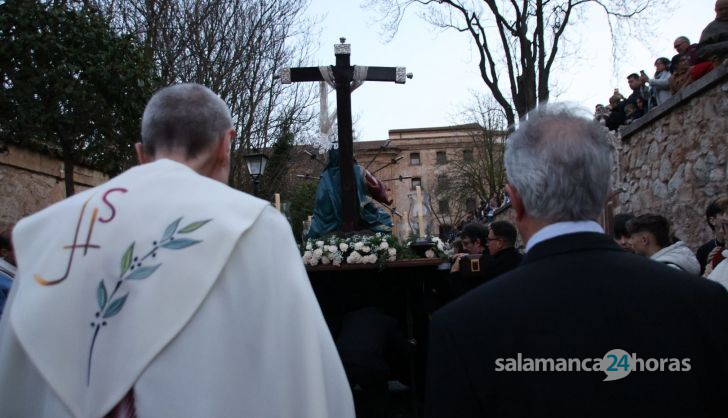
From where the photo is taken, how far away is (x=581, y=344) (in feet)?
5.00

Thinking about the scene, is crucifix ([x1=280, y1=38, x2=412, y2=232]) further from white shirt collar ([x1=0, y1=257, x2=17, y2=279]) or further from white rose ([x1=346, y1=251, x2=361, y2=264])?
white shirt collar ([x1=0, y1=257, x2=17, y2=279])

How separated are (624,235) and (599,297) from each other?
12.0 ft

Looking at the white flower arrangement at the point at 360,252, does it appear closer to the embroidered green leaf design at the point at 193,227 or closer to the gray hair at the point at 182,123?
the gray hair at the point at 182,123

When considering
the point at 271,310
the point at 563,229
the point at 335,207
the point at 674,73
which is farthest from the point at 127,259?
the point at 674,73

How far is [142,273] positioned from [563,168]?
1.16 m

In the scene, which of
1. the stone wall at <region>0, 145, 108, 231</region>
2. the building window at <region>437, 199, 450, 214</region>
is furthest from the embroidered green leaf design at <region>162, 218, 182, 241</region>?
the building window at <region>437, 199, 450, 214</region>

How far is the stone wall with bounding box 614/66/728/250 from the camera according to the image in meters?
7.35

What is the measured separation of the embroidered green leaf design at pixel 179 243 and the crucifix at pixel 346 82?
13.7 feet

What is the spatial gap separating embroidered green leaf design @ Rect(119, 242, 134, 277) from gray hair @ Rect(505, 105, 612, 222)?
42.2 inches

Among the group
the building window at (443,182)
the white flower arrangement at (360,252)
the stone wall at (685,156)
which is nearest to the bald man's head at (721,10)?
the stone wall at (685,156)

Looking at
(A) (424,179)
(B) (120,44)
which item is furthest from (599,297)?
(A) (424,179)

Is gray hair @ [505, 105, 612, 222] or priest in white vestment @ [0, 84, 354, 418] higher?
gray hair @ [505, 105, 612, 222]

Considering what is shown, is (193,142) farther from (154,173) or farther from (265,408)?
(265,408)

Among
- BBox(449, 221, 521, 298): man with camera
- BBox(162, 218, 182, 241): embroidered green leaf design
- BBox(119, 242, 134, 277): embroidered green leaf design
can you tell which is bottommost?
BBox(449, 221, 521, 298): man with camera
